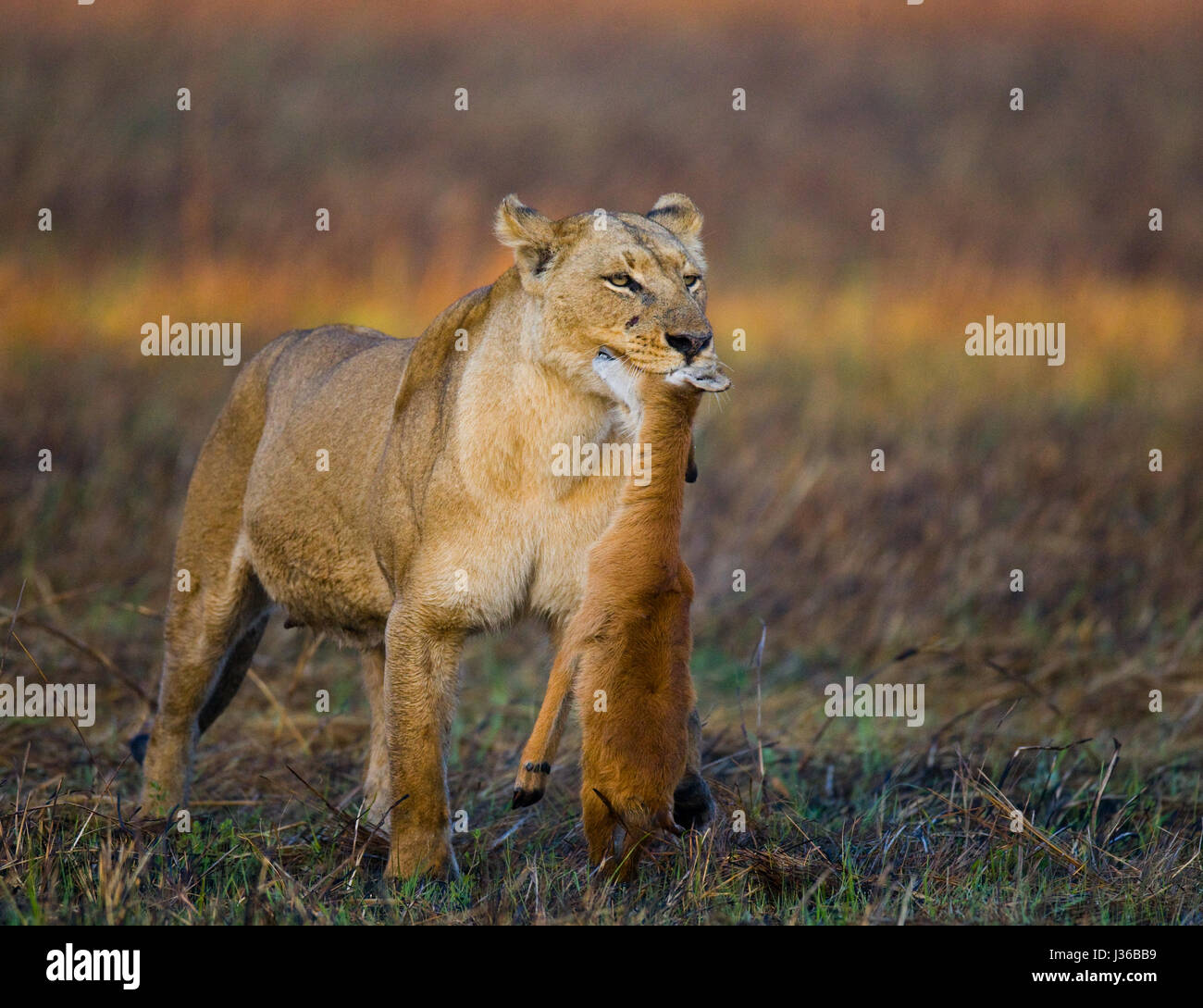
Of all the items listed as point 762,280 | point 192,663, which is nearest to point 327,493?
point 192,663

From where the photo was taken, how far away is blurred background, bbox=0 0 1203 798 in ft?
31.9

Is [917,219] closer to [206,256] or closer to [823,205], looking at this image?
[823,205]

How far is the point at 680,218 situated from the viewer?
6000mm

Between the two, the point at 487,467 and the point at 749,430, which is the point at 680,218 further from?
the point at 749,430

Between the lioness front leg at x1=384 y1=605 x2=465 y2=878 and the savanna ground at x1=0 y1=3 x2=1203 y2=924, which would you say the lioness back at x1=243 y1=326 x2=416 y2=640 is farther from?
the savanna ground at x1=0 y1=3 x2=1203 y2=924

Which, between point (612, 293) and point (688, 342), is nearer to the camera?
point (688, 342)

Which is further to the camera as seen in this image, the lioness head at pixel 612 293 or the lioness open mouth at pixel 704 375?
the lioness head at pixel 612 293

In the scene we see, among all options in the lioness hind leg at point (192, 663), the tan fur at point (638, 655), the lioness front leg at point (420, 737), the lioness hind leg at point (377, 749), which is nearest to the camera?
the tan fur at point (638, 655)

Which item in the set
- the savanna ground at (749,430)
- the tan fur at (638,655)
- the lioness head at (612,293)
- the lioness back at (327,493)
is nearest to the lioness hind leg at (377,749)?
the savanna ground at (749,430)

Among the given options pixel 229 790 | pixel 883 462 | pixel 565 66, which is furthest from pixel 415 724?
pixel 565 66

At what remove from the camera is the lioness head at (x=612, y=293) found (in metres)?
4.97

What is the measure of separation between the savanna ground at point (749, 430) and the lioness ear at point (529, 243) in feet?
5.65

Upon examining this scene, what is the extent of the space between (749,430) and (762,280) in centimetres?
380

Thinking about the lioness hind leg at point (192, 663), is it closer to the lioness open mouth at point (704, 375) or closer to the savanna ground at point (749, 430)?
the savanna ground at point (749, 430)
